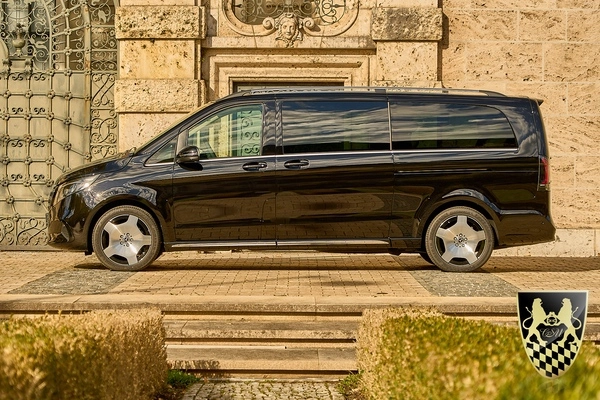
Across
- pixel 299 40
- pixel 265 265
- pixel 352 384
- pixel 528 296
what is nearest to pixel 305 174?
pixel 265 265

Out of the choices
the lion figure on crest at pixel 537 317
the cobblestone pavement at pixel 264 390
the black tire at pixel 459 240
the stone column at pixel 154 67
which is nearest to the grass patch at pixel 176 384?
the cobblestone pavement at pixel 264 390

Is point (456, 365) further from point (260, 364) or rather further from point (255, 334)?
point (255, 334)

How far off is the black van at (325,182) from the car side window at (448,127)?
1cm

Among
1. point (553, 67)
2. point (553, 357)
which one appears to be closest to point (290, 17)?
point (553, 67)

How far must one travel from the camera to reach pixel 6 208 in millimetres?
17078

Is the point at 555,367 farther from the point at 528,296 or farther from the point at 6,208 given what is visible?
the point at 6,208

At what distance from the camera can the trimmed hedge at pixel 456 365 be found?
13.4 feet

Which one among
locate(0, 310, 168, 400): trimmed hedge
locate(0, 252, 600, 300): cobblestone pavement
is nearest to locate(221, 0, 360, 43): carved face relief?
locate(0, 252, 600, 300): cobblestone pavement

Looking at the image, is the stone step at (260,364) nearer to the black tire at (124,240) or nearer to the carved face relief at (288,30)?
the black tire at (124,240)

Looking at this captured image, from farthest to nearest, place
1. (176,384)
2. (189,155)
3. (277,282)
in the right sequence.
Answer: (189,155)
(277,282)
(176,384)

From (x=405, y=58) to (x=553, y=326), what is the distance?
12.4 metres

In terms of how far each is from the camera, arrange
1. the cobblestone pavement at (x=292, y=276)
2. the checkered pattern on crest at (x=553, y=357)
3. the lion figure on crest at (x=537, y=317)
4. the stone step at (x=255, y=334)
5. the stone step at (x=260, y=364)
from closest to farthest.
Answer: the checkered pattern on crest at (x=553, y=357) → the lion figure on crest at (x=537, y=317) → the stone step at (x=260, y=364) → the stone step at (x=255, y=334) → the cobblestone pavement at (x=292, y=276)

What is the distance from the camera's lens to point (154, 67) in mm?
16391

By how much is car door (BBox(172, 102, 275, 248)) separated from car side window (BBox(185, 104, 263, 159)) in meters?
0.01
